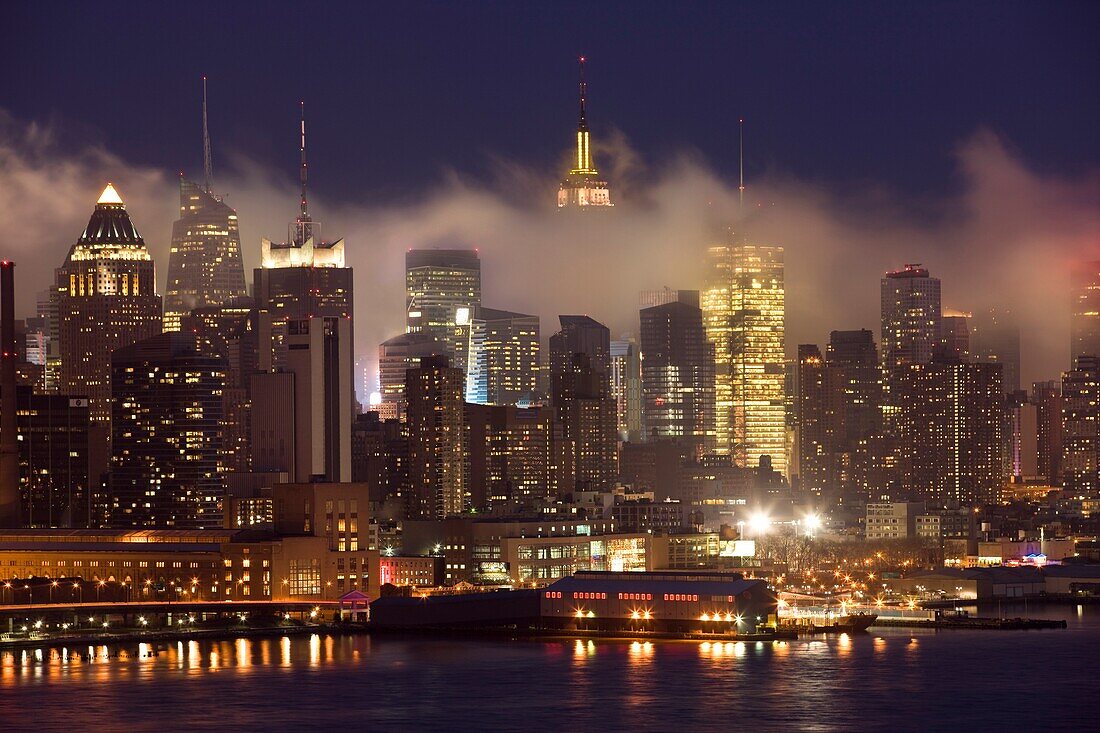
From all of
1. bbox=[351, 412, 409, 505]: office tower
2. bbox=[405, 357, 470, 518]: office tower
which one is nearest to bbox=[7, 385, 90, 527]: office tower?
bbox=[351, 412, 409, 505]: office tower

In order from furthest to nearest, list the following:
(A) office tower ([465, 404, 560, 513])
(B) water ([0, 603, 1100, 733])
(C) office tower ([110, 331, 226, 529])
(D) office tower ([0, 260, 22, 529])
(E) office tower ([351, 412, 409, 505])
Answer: (A) office tower ([465, 404, 560, 513]), (E) office tower ([351, 412, 409, 505]), (C) office tower ([110, 331, 226, 529]), (D) office tower ([0, 260, 22, 529]), (B) water ([0, 603, 1100, 733])

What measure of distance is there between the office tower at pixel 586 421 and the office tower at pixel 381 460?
1452 cm

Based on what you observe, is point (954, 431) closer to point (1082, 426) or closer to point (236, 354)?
point (1082, 426)

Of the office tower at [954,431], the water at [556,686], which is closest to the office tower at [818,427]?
the office tower at [954,431]

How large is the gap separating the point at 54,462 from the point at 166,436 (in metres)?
6.58

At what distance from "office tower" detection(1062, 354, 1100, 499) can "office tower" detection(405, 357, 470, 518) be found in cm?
6730

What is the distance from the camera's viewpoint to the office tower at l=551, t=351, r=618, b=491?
6447 inches

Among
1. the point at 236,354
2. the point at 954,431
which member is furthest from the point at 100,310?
the point at 954,431

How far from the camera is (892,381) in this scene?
188500 mm

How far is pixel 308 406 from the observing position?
135 m

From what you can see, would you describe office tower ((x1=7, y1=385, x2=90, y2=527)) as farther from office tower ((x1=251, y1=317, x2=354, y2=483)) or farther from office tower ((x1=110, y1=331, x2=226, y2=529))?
office tower ((x1=251, y1=317, x2=354, y2=483))

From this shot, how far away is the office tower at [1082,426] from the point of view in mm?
190750

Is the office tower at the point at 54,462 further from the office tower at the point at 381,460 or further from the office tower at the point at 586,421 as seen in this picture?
the office tower at the point at 586,421

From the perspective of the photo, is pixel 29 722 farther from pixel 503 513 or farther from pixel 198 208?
pixel 198 208
